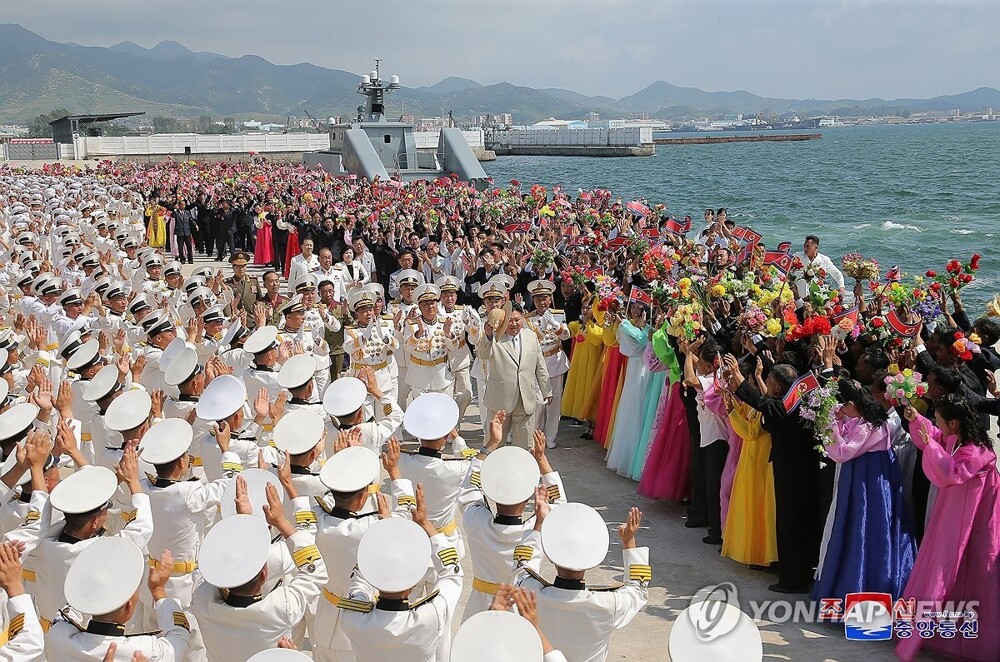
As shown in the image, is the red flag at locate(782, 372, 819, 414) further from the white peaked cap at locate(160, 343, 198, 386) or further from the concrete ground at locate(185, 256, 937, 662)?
the white peaked cap at locate(160, 343, 198, 386)

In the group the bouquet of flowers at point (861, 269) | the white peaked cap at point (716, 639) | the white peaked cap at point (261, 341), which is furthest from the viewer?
the bouquet of flowers at point (861, 269)

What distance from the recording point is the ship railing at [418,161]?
3534cm

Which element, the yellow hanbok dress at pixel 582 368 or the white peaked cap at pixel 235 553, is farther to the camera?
the yellow hanbok dress at pixel 582 368

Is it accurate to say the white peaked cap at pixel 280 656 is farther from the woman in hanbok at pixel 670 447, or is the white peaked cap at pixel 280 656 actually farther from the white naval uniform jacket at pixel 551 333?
the white naval uniform jacket at pixel 551 333

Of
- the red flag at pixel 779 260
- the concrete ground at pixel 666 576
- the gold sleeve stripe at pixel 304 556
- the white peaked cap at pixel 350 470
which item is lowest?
the concrete ground at pixel 666 576

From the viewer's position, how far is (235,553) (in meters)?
4.13

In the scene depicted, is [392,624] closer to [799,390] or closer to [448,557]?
[448,557]

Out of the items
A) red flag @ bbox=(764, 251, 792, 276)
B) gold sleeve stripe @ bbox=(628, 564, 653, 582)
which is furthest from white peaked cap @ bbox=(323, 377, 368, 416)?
red flag @ bbox=(764, 251, 792, 276)

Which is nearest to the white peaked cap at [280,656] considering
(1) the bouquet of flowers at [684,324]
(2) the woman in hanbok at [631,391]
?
(1) the bouquet of flowers at [684,324]

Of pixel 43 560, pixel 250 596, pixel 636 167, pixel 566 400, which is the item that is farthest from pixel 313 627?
pixel 636 167

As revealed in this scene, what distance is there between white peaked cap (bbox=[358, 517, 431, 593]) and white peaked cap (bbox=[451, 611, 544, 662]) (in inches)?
26.5

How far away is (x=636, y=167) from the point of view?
90.4 metres

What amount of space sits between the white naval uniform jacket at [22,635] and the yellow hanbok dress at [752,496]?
474 cm

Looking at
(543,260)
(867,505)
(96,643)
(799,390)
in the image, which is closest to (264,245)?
(543,260)
